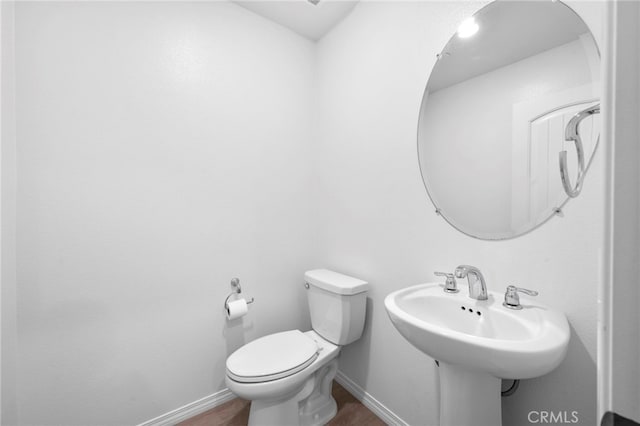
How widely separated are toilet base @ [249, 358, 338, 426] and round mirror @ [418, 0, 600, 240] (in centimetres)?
109

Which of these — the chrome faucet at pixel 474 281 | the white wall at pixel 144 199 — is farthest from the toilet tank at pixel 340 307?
the chrome faucet at pixel 474 281

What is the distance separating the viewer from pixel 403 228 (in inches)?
52.2

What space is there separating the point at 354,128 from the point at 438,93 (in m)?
0.53

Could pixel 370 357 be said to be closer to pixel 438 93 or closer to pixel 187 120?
pixel 438 93

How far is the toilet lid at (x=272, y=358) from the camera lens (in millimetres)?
1170

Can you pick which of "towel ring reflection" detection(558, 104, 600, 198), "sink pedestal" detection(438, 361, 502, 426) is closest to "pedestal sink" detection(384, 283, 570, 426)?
"sink pedestal" detection(438, 361, 502, 426)

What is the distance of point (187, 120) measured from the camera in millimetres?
1438

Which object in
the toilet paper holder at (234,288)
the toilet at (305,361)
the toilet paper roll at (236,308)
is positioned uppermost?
the toilet paper holder at (234,288)

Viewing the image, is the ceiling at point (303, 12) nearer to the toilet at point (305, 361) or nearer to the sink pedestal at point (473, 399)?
the toilet at point (305, 361)

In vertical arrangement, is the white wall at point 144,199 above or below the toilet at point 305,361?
above

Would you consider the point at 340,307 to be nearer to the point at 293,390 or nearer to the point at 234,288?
the point at 293,390

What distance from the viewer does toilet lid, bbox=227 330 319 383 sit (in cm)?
117

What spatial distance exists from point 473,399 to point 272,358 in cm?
86

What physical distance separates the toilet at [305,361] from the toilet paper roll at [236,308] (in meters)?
0.17
